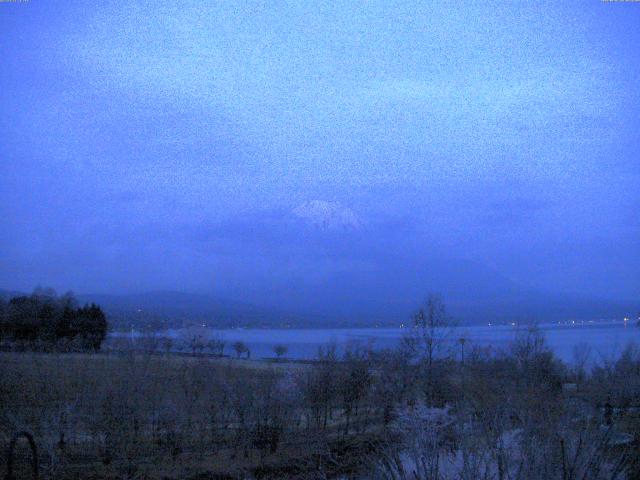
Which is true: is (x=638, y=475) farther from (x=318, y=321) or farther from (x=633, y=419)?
(x=318, y=321)

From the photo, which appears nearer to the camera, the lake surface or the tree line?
the lake surface

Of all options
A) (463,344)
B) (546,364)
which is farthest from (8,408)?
(463,344)

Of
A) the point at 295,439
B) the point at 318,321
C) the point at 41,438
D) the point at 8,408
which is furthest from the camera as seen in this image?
the point at 318,321

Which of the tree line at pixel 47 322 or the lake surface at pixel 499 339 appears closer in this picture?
the lake surface at pixel 499 339

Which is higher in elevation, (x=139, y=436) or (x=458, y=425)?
(x=458, y=425)

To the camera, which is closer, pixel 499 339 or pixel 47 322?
pixel 499 339

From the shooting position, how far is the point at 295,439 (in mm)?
20781

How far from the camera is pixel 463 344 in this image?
120ft

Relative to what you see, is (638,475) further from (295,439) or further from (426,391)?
(426,391)

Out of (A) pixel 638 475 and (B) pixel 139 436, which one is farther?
(B) pixel 139 436

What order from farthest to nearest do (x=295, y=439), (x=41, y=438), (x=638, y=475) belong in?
1. (x=295, y=439)
2. (x=41, y=438)
3. (x=638, y=475)

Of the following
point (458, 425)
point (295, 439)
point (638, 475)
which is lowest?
point (295, 439)

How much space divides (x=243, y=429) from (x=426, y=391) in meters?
10.7

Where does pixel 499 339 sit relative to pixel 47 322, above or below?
below
